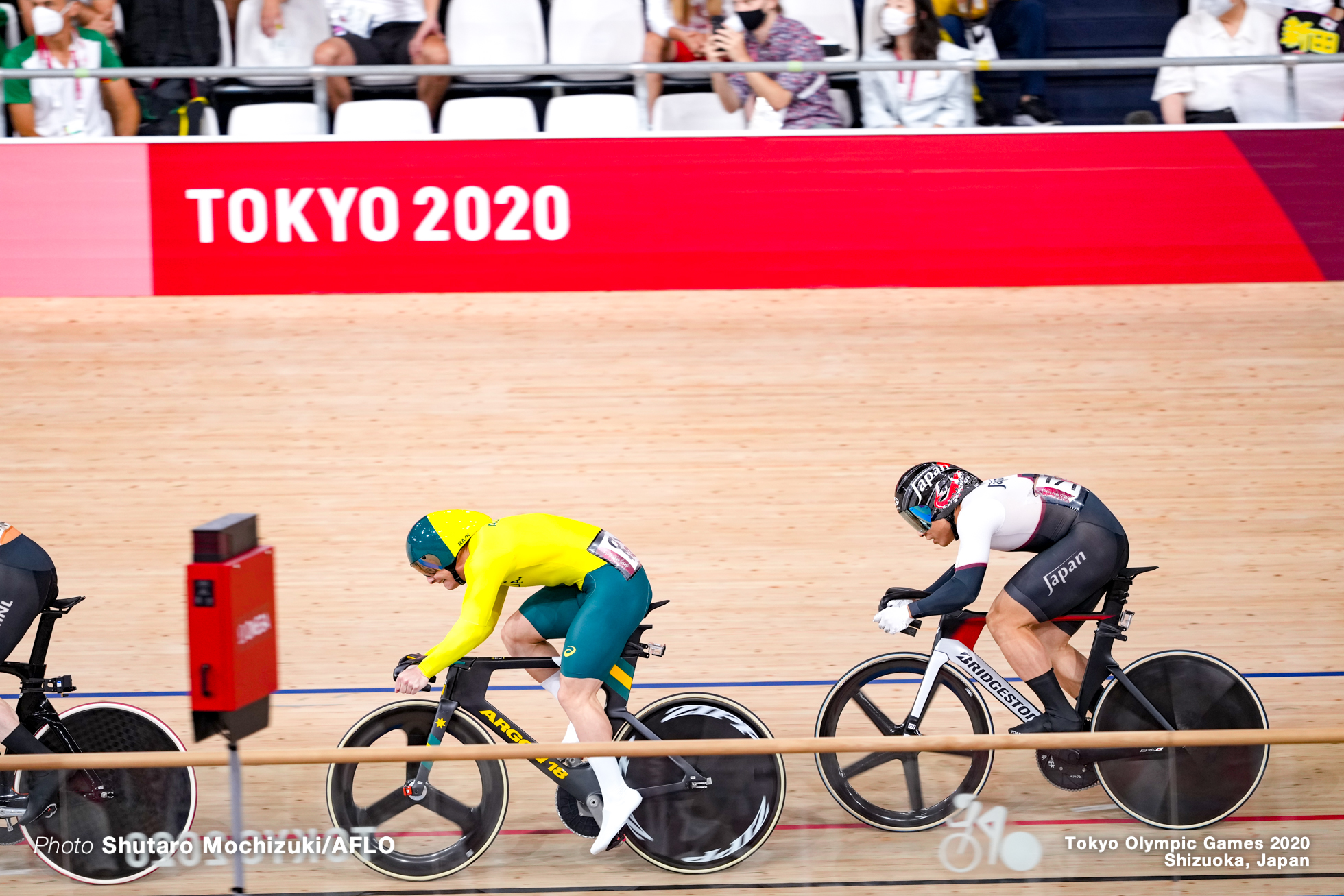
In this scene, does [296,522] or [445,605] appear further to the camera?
[296,522]

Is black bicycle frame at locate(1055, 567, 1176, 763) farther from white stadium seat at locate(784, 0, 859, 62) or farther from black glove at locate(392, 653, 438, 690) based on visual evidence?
white stadium seat at locate(784, 0, 859, 62)

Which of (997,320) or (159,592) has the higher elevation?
(997,320)

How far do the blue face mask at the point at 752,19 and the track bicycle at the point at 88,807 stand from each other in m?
5.17

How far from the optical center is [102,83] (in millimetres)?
7402

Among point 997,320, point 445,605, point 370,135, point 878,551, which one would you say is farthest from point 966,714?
point 370,135

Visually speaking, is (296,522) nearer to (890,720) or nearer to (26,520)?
(26,520)

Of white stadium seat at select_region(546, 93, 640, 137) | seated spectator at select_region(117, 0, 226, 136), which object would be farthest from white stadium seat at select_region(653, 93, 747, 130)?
seated spectator at select_region(117, 0, 226, 136)

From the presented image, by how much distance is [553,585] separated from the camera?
3789 millimetres

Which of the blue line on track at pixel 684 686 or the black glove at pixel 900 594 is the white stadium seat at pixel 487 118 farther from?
the black glove at pixel 900 594

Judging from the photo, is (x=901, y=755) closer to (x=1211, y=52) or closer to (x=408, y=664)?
(x=408, y=664)

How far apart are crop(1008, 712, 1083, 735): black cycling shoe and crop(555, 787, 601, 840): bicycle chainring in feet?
3.93

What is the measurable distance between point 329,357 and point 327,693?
2.67 m

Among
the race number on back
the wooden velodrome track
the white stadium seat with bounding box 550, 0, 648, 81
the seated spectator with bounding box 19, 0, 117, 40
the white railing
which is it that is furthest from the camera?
the white stadium seat with bounding box 550, 0, 648, 81

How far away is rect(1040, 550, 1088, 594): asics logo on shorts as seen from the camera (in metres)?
3.91
